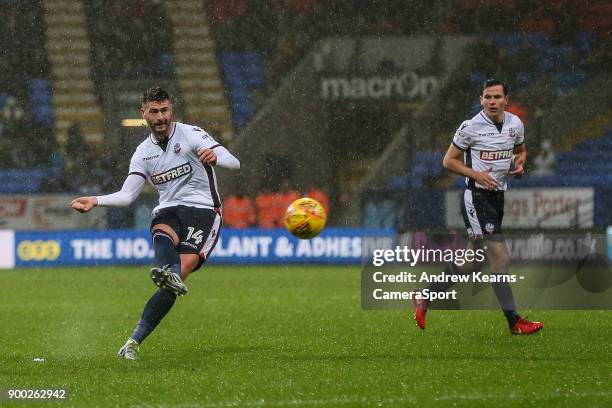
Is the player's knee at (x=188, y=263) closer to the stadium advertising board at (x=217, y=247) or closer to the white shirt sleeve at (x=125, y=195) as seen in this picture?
the white shirt sleeve at (x=125, y=195)

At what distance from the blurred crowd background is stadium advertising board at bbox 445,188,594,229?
3.19 ft

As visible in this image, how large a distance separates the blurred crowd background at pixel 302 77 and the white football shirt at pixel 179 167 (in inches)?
405

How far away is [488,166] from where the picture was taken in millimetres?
9039

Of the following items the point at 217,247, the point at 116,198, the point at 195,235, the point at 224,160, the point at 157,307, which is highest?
the point at 224,160

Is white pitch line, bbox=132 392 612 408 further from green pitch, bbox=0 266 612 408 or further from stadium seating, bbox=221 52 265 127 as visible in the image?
stadium seating, bbox=221 52 265 127

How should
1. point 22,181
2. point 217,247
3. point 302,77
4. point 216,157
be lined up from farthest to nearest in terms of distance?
point 302,77 → point 22,181 → point 217,247 → point 216,157

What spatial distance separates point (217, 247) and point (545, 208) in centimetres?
493

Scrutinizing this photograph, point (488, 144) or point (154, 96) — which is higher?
point (154, 96)

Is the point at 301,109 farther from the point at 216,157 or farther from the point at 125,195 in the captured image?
the point at 216,157

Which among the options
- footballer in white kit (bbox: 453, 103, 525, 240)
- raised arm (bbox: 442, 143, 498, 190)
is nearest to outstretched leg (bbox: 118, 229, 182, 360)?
raised arm (bbox: 442, 143, 498, 190)

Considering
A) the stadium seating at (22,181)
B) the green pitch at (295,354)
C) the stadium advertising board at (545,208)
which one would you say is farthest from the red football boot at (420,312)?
the stadium seating at (22,181)

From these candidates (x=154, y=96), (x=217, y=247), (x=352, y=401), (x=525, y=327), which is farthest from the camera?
(x=217, y=247)

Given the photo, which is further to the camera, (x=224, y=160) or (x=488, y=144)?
(x=488, y=144)

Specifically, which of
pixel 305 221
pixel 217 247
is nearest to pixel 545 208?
pixel 217 247
